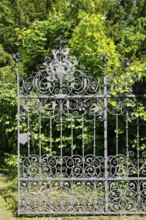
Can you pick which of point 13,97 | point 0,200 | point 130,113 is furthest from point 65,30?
point 0,200

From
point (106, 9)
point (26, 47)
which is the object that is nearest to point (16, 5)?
point (106, 9)

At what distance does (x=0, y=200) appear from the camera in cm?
460

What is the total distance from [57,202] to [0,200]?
1131mm

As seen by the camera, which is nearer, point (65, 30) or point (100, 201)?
point (100, 201)

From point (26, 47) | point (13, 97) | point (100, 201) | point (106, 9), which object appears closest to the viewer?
point (100, 201)

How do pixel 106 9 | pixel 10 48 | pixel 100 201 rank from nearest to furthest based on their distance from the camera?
pixel 100 201 → pixel 106 9 → pixel 10 48

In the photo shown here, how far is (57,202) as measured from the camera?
4016 mm

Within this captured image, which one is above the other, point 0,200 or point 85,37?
point 85,37

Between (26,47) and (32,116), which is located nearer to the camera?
(32,116)

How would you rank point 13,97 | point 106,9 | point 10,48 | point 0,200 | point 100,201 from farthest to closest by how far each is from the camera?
1. point 10,48
2. point 106,9
3. point 13,97
4. point 0,200
5. point 100,201

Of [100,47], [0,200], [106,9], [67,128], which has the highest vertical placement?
[106,9]

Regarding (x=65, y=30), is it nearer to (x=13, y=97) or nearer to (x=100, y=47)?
(x=100, y=47)

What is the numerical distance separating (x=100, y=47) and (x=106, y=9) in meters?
3.88

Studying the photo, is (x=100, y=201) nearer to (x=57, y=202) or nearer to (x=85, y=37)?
(x=57, y=202)
